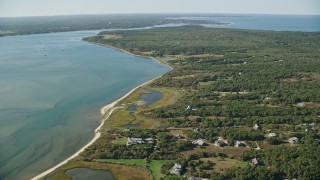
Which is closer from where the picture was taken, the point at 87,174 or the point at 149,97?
the point at 87,174

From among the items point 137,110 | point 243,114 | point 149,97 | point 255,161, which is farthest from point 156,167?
point 149,97

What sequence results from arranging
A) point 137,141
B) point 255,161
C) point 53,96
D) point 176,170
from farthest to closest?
point 53,96, point 137,141, point 255,161, point 176,170

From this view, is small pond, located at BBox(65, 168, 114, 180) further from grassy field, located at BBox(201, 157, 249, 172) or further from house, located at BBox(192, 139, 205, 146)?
house, located at BBox(192, 139, 205, 146)

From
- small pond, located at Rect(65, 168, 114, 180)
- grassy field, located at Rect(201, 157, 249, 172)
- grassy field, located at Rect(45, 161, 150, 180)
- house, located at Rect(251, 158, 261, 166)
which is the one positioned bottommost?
small pond, located at Rect(65, 168, 114, 180)

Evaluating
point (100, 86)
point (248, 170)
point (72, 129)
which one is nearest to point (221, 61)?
point (100, 86)

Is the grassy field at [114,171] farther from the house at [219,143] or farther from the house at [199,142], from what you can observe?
the house at [219,143]

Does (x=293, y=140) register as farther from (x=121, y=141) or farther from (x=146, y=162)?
(x=121, y=141)

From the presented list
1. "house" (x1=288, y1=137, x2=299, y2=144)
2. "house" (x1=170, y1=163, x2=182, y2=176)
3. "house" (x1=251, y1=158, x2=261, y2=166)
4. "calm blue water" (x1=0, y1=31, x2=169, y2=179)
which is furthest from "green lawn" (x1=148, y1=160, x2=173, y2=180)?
"house" (x1=288, y1=137, x2=299, y2=144)
